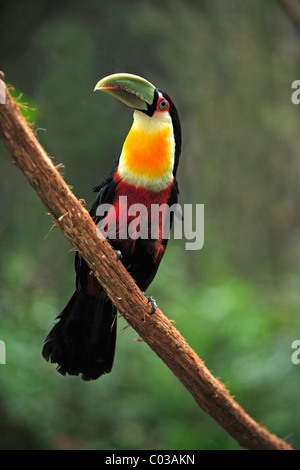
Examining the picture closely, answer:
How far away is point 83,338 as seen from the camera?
8.43 ft

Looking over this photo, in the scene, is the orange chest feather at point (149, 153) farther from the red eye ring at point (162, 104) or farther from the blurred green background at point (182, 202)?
the blurred green background at point (182, 202)

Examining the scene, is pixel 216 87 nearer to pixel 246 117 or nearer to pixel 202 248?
pixel 246 117

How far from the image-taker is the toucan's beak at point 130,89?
83.7 inches

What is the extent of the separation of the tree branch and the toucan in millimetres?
330

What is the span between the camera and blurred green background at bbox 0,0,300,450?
3.63 metres

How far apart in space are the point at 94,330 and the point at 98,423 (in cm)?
162

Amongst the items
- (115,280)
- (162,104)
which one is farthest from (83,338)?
(162,104)

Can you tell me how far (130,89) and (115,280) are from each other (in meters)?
0.84

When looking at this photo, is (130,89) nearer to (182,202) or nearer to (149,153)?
(149,153)

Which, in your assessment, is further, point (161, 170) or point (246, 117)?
point (246, 117)

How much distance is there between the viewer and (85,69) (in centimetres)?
431

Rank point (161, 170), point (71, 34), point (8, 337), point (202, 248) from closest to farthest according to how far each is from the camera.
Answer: point (161, 170), point (8, 337), point (71, 34), point (202, 248)
